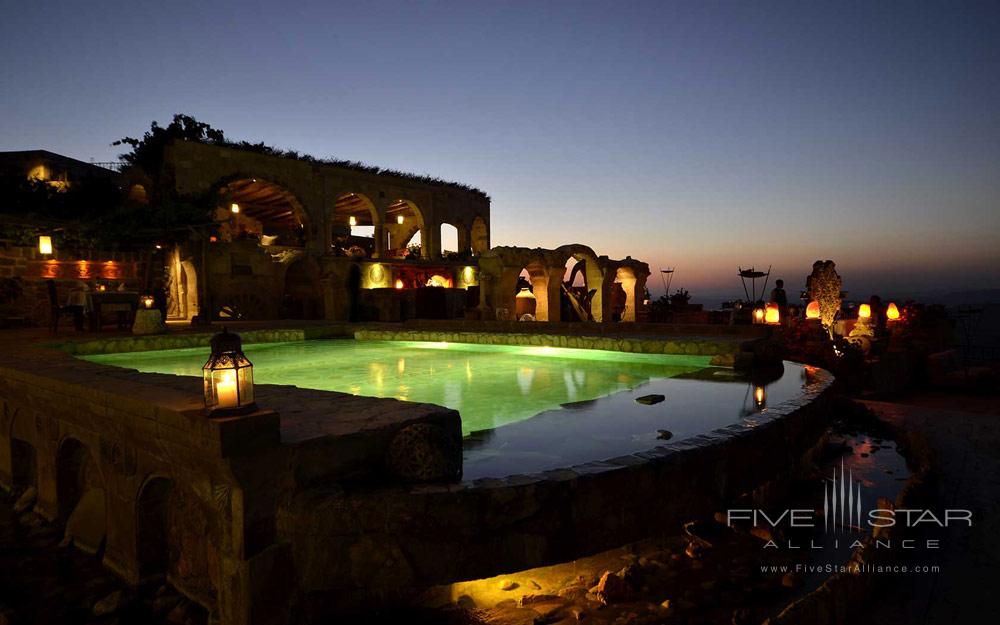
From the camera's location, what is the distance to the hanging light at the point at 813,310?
14048 mm

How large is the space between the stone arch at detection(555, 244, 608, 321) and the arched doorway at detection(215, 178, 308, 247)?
12.1 meters

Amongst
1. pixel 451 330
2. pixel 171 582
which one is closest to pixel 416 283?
pixel 451 330

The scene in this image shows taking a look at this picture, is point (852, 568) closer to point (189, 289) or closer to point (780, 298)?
point (780, 298)

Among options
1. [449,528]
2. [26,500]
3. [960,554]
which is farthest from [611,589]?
[26,500]

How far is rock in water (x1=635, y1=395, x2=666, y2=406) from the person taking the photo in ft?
18.4

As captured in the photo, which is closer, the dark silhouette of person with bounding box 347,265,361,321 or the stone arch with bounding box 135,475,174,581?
the stone arch with bounding box 135,475,174,581

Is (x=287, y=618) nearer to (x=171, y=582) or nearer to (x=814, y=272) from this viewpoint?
(x=171, y=582)

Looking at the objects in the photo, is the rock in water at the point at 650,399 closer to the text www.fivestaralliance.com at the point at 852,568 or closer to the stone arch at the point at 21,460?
the text www.fivestaralliance.com at the point at 852,568

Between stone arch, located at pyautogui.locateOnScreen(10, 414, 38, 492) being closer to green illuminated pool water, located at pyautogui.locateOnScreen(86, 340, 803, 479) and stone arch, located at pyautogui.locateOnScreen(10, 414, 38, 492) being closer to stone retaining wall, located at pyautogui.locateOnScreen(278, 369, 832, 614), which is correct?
green illuminated pool water, located at pyautogui.locateOnScreen(86, 340, 803, 479)

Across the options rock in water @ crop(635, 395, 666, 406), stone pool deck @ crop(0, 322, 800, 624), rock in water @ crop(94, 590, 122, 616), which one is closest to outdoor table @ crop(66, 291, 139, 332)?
stone pool deck @ crop(0, 322, 800, 624)

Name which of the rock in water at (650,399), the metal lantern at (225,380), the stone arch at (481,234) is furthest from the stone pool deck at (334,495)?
the stone arch at (481,234)

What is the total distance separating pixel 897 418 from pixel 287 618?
25.2ft

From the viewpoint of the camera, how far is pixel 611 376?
24.7 feet

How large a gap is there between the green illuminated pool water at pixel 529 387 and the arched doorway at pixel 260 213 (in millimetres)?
11930
